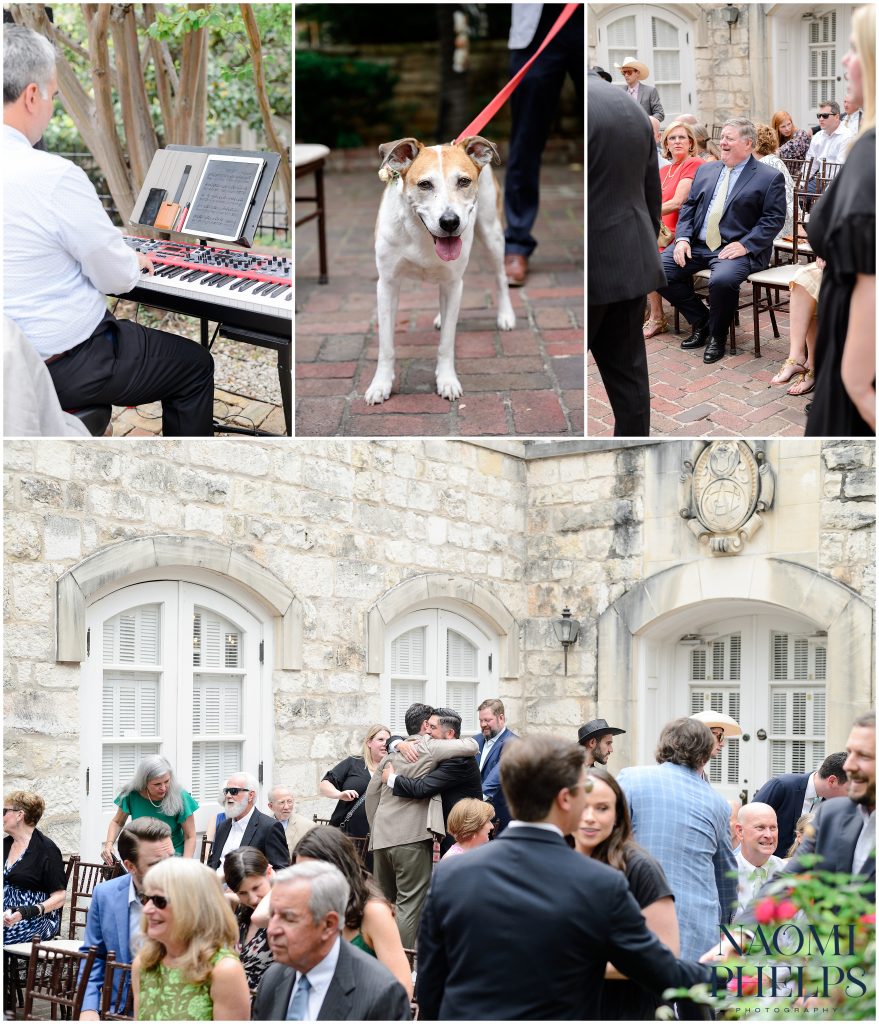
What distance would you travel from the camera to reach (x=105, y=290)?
13.5 ft

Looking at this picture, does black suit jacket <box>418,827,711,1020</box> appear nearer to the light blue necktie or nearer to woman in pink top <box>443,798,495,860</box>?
the light blue necktie

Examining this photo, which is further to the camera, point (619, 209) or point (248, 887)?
point (619, 209)

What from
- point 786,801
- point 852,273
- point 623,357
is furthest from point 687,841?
point 786,801

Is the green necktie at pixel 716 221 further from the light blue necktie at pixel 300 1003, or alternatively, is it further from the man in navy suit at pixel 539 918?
the light blue necktie at pixel 300 1003

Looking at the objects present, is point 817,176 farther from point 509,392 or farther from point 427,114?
point 427,114

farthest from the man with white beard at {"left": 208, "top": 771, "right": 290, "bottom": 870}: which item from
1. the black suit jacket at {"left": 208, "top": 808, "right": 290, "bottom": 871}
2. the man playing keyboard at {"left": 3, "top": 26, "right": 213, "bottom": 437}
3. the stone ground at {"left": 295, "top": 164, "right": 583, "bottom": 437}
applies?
the man playing keyboard at {"left": 3, "top": 26, "right": 213, "bottom": 437}

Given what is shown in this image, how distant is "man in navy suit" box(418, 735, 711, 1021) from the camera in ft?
6.96

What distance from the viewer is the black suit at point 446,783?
183 inches

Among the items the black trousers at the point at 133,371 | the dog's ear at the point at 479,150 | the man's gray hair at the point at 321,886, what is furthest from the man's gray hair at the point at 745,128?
the man's gray hair at the point at 321,886

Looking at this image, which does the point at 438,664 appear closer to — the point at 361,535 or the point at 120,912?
the point at 361,535

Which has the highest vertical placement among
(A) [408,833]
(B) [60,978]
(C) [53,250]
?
(C) [53,250]

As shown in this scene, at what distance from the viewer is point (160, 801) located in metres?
5.01

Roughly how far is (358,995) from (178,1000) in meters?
0.46

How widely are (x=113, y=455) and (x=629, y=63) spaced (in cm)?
333
